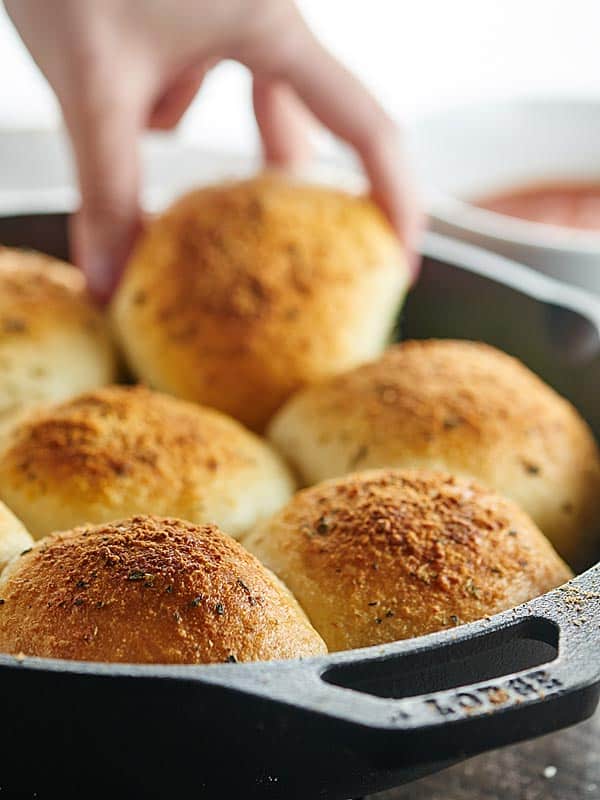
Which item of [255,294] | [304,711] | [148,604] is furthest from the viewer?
[255,294]

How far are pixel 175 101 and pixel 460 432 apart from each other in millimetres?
735

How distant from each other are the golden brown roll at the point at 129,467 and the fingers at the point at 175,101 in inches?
22.6

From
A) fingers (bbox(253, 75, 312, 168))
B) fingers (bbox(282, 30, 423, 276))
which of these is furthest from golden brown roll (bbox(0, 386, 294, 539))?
fingers (bbox(253, 75, 312, 168))

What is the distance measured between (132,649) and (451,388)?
536mm

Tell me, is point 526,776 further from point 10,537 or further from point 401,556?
point 10,537

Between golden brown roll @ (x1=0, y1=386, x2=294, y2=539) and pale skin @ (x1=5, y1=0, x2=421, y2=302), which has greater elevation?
pale skin @ (x1=5, y1=0, x2=421, y2=302)

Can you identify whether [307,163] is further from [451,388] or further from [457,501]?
[457,501]

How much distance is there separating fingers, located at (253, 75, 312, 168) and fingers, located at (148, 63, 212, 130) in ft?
0.30

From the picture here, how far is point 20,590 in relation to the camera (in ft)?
2.66

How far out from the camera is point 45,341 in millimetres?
1298

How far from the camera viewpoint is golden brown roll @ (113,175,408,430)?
49.9 inches

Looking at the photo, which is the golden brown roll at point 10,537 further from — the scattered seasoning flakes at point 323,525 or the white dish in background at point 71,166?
the white dish in background at point 71,166

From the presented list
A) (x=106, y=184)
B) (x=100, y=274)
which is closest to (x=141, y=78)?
(x=106, y=184)

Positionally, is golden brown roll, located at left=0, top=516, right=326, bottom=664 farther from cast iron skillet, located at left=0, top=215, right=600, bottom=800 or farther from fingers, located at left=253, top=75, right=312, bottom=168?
fingers, located at left=253, top=75, right=312, bottom=168
